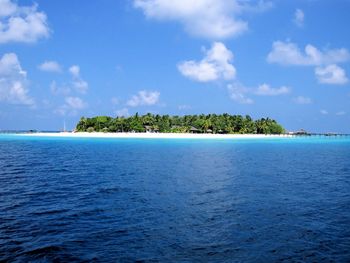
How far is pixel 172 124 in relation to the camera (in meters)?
172

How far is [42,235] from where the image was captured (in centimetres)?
1498

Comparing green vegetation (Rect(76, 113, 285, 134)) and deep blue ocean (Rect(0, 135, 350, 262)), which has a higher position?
green vegetation (Rect(76, 113, 285, 134))

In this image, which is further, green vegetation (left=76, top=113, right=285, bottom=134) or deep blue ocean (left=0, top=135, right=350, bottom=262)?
green vegetation (left=76, top=113, right=285, bottom=134)

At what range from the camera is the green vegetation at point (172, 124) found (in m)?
165

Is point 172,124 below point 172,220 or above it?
above

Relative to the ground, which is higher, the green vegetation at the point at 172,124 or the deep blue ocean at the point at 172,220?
the green vegetation at the point at 172,124

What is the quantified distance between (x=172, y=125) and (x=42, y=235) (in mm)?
157769

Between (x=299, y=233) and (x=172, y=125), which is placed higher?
(x=172, y=125)

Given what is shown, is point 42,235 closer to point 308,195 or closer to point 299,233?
point 299,233

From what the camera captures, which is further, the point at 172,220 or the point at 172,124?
the point at 172,124

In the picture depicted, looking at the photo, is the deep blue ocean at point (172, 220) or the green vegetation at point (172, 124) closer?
the deep blue ocean at point (172, 220)

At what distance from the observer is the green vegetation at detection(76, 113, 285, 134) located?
542 ft

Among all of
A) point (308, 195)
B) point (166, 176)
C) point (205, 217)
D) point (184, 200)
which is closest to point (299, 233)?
point (205, 217)

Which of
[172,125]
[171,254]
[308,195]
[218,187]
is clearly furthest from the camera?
[172,125]
